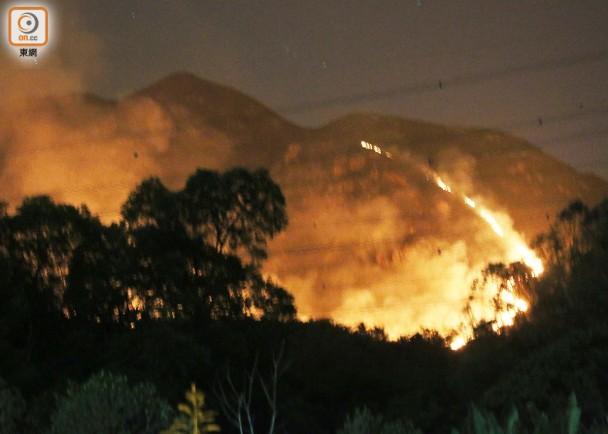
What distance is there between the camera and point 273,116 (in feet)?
471

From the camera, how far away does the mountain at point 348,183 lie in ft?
336

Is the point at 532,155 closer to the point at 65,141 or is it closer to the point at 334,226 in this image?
the point at 334,226

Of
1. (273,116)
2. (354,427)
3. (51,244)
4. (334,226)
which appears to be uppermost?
(273,116)

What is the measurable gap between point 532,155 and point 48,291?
95.3m

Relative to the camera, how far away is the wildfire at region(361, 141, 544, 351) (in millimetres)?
46625

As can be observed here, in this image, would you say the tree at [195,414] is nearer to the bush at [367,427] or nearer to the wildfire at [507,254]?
the bush at [367,427]

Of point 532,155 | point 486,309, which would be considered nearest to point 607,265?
point 486,309

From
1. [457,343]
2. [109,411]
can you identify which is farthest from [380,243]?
[109,411]

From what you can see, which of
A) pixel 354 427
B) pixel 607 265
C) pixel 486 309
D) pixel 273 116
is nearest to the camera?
pixel 354 427

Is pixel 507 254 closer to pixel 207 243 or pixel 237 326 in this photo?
pixel 207 243

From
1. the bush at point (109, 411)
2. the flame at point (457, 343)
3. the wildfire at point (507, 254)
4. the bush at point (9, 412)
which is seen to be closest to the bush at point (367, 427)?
the bush at point (109, 411)

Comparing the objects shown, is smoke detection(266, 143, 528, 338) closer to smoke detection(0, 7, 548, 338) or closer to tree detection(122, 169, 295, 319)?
smoke detection(0, 7, 548, 338)

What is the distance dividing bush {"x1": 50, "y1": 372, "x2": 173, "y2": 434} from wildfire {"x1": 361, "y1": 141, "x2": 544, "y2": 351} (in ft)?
95.4

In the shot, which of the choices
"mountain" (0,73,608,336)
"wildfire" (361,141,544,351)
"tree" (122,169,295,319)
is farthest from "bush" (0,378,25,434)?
"mountain" (0,73,608,336)
